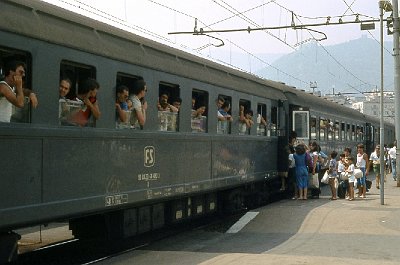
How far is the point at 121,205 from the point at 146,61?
2412mm

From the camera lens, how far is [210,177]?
1235cm

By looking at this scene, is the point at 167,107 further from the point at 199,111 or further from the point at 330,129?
the point at 330,129

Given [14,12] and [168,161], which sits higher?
[14,12]

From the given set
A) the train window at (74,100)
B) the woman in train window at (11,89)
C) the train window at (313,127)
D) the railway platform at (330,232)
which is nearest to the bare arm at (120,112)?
the train window at (74,100)

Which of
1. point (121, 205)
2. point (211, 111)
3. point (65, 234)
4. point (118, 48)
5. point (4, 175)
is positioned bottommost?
point (65, 234)

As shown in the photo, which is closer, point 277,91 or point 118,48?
point 118,48

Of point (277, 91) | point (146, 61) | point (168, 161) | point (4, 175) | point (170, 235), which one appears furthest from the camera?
point (277, 91)

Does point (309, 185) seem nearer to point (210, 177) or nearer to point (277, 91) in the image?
point (277, 91)

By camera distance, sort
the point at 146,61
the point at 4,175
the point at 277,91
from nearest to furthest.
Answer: the point at 4,175 → the point at 146,61 → the point at 277,91

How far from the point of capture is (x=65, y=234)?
40.9 ft

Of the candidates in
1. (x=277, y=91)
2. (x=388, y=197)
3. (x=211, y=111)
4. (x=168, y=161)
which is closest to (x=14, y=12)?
(x=168, y=161)

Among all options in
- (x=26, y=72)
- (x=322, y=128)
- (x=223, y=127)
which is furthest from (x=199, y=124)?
(x=322, y=128)

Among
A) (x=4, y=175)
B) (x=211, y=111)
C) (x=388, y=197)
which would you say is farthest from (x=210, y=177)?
(x=388, y=197)

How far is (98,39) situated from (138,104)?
1334mm
